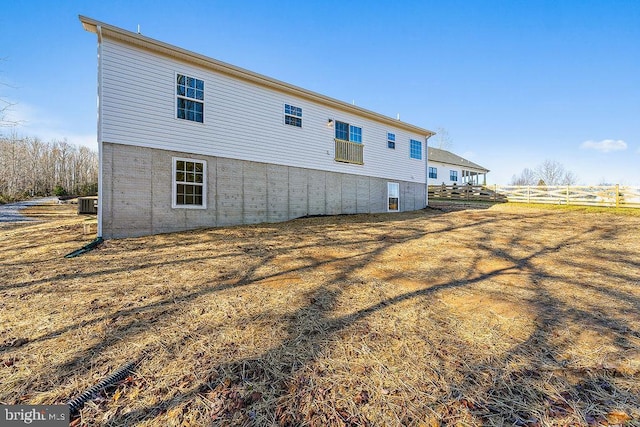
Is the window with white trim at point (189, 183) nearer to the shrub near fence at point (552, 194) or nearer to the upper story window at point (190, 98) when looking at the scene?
the upper story window at point (190, 98)

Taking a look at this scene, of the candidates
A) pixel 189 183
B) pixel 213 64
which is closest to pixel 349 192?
pixel 189 183

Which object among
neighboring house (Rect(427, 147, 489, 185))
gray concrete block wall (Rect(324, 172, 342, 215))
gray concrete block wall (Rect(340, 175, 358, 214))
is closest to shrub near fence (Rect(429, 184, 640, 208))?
neighboring house (Rect(427, 147, 489, 185))

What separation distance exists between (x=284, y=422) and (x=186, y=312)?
6.51 ft

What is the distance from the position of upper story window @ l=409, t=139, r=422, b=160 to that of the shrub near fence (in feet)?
30.1

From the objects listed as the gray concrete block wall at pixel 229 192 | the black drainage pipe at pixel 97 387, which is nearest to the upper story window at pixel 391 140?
the gray concrete block wall at pixel 229 192

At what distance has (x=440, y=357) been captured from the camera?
234cm

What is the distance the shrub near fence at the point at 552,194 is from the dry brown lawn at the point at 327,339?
1568 centimetres

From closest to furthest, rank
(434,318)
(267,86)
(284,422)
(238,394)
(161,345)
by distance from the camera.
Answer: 1. (284,422)
2. (238,394)
3. (161,345)
4. (434,318)
5. (267,86)

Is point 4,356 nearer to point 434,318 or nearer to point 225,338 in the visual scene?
point 225,338

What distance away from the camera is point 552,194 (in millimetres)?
19562

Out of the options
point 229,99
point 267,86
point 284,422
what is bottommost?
point 284,422

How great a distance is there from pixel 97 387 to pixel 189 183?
798 centimetres

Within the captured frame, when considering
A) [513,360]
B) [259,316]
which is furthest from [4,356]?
[513,360]

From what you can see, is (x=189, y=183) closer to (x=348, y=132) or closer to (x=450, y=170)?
(x=348, y=132)
